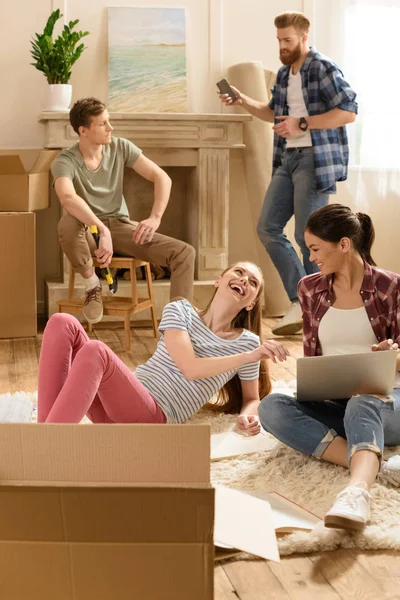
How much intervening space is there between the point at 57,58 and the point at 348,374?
312cm

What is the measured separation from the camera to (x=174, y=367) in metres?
2.66

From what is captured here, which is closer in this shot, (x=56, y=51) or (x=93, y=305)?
(x=93, y=305)

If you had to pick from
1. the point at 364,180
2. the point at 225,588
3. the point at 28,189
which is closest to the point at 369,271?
the point at 225,588

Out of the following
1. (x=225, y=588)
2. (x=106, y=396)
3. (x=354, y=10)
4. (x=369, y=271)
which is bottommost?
(x=225, y=588)

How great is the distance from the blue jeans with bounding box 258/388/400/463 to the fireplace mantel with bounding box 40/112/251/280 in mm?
2650

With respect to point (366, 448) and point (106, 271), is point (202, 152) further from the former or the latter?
point (366, 448)

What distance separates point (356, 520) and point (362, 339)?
0.69 meters

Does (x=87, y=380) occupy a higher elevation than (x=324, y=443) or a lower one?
higher

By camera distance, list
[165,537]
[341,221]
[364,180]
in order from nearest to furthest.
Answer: [165,537] < [341,221] < [364,180]

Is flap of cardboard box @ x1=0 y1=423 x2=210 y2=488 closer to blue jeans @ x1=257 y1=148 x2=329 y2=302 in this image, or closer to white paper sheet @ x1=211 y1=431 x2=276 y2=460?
white paper sheet @ x1=211 y1=431 x2=276 y2=460

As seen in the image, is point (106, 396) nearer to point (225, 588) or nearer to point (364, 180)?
point (225, 588)

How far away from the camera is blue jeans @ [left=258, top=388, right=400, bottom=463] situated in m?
2.36

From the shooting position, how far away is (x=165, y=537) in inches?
54.6

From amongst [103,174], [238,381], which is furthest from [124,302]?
[238,381]
